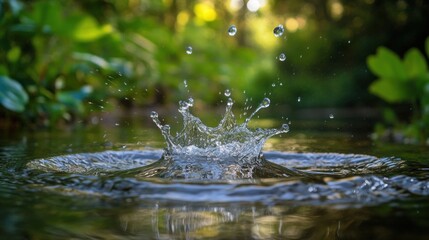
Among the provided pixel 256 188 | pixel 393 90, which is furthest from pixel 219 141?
pixel 393 90

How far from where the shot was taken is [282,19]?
874 inches

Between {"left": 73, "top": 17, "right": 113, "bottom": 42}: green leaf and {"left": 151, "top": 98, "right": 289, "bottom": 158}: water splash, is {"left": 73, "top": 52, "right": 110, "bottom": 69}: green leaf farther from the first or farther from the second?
{"left": 151, "top": 98, "right": 289, "bottom": 158}: water splash

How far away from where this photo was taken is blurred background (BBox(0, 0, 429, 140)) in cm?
421

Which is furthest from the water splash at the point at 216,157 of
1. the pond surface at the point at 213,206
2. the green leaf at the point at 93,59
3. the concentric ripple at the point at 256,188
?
the green leaf at the point at 93,59

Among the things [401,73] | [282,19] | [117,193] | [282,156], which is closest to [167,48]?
[401,73]

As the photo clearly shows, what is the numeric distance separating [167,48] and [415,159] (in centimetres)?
672

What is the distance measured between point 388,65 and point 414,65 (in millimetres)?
170

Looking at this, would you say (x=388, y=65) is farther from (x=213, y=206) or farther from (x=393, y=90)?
(x=213, y=206)

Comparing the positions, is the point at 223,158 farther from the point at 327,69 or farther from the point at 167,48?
the point at 327,69

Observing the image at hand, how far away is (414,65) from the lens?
402cm

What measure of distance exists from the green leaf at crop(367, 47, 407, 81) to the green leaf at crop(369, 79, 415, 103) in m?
0.05

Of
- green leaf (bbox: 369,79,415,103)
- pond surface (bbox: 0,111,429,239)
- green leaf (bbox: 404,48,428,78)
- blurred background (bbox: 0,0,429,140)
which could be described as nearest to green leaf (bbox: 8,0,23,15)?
blurred background (bbox: 0,0,429,140)

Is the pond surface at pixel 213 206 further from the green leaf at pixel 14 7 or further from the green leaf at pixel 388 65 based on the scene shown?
the green leaf at pixel 14 7

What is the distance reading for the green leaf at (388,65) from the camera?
3975 millimetres
